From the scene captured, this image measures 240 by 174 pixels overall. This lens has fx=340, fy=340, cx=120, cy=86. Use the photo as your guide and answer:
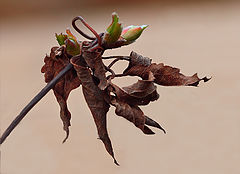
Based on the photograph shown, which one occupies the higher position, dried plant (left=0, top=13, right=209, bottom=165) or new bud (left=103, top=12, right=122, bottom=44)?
new bud (left=103, top=12, right=122, bottom=44)

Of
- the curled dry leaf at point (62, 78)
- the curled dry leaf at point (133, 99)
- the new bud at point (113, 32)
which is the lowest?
the curled dry leaf at point (133, 99)

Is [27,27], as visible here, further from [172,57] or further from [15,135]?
[172,57]

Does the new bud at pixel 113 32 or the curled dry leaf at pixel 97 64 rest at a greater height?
the new bud at pixel 113 32

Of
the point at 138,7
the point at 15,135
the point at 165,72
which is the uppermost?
the point at 138,7

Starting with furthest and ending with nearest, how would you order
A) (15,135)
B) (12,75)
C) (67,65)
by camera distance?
(12,75) < (15,135) < (67,65)

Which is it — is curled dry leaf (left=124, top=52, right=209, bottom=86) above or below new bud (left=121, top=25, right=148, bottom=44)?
below

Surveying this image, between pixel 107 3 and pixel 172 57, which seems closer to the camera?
pixel 172 57

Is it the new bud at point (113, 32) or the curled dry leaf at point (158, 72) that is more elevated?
the new bud at point (113, 32)

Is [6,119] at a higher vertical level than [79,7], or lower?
lower

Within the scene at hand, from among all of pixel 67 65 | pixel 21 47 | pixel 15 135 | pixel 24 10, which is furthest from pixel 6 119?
pixel 67 65

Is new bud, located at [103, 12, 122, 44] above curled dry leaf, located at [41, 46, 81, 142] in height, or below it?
above

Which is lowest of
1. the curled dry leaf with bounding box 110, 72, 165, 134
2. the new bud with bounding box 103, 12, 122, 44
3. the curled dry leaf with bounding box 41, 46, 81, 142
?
the curled dry leaf with bounding box 110, 72, 165, 134
